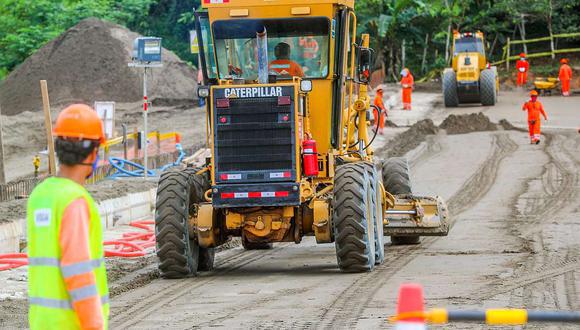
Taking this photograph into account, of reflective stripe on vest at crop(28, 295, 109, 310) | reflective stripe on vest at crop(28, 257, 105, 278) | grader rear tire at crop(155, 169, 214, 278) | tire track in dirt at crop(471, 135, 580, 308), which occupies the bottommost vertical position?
tire track in dirt at crop(471, 135, 580, 308)

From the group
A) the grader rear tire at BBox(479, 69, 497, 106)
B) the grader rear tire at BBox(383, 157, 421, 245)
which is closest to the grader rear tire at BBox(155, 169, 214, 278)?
the grader rear tire at BBox(383, 157, 421, 245)

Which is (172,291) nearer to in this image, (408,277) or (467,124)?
(408,277)

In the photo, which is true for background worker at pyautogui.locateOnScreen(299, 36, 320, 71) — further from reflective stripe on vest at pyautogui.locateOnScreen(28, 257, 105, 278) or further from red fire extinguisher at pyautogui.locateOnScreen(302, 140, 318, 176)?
reflective stripe on vest at pyautogui.locateOnScreen(28, 257, 105, 278)

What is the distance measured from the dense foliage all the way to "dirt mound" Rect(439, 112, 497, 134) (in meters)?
→ 14.8

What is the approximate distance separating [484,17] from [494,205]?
113ft

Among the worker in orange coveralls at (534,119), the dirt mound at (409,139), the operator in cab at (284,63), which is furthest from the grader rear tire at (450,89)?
the operator in cab at (284,63)

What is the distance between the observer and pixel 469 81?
42250 millimetres

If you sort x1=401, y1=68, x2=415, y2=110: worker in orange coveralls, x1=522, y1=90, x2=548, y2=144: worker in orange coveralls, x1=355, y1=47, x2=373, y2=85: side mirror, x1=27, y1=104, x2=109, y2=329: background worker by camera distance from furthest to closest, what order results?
x1=401, y1=68, x2=415, y2=110: worker in orange coveralls < x1=522, y1=90, x2=548, y2=144: worker in orange coveralls < x1=355, y1=47, x2=373, y2=85: side mirror < x1=27, y1=104, x2=109, y2=329: background worker

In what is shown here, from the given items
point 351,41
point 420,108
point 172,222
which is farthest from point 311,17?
point 420,108

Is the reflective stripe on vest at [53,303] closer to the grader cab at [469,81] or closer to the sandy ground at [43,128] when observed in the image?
the sandy ground at [43,128]

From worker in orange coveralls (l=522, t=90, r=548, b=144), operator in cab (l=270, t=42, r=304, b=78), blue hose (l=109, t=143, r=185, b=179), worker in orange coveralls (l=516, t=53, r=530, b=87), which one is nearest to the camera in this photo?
operator in cab (l=270, t=42, r=304, b=78)

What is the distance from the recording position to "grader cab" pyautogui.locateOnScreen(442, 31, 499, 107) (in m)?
42.2

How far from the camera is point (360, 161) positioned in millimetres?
14891

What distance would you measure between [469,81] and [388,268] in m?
29.1
